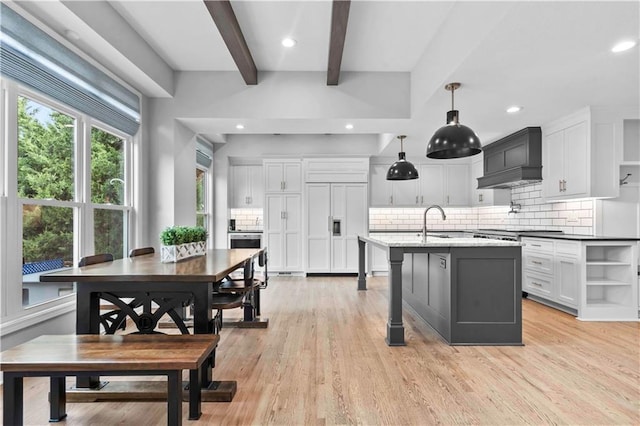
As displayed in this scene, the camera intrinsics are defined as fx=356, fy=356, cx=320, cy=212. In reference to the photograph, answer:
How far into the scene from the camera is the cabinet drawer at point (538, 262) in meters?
4.55

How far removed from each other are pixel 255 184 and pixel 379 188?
263 cm

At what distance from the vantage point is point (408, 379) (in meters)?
2.51

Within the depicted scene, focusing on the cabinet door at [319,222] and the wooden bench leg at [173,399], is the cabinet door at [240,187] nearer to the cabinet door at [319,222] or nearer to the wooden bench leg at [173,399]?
the cabinet door at [319,222]

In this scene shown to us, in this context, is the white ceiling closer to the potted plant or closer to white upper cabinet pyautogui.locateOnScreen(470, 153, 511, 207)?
the potted plant

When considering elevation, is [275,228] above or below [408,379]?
above

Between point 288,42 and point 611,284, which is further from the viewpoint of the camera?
point 611,284

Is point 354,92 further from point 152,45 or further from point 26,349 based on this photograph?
point 26,349

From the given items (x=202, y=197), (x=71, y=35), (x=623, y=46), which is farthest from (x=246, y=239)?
(x=623, y=46)

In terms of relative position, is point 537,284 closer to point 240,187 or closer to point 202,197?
point 240,187

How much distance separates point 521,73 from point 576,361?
251cm

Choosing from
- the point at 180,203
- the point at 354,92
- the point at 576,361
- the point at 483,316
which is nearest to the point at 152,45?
the point at 180,203

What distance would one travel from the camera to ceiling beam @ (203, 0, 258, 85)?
2908 mm

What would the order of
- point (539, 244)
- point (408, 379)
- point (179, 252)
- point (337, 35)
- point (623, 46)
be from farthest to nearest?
point (539, 244), point (337, 35), point (623, 46), point (179, 252), point (408, 379)

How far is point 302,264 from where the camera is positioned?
23.4 ft
